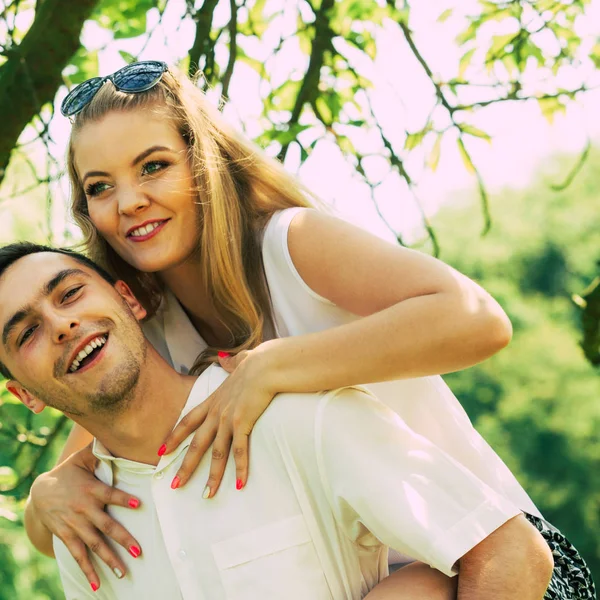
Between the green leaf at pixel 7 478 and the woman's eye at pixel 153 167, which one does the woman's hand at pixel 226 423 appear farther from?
the green leaf at pixel 7 478

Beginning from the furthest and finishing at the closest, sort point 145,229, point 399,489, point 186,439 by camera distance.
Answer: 1. point 145,229
2. point 186,439
3. point 399,489

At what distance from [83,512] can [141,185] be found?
843mm

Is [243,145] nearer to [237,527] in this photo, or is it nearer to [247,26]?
[237,527]

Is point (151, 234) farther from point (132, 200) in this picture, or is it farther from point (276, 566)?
point (276, 566)

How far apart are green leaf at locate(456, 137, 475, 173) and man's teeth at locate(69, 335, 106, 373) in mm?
1937

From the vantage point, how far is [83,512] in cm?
249

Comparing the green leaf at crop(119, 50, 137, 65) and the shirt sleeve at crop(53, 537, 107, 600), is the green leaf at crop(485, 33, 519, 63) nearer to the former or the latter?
the green leaf at crop(119, 50, 137, 65)

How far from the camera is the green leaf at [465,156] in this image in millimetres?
3820

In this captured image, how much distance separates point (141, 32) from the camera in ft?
12.2

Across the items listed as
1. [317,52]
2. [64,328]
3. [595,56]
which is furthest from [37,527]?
[595,56]

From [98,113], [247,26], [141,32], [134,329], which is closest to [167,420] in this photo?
[134,329]

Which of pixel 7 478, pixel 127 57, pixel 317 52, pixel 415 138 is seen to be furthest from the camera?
pixel 415 138

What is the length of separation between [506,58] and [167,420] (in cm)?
252

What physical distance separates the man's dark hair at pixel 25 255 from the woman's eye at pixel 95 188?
6.5 inches
